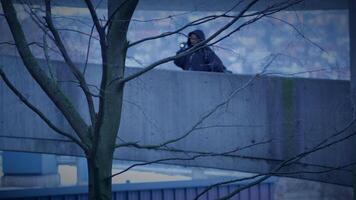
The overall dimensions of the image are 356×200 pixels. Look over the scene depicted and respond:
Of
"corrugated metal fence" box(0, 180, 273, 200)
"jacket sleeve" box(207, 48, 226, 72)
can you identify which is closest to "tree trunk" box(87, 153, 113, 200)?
"jacket sleeve" box(207, 48, 226, 72)

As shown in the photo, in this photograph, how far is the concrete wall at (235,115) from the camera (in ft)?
27.1

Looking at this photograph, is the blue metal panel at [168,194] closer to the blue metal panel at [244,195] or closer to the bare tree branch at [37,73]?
the blue metal panel at [244,195]

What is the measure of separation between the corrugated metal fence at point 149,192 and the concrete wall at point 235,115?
4.50 meters

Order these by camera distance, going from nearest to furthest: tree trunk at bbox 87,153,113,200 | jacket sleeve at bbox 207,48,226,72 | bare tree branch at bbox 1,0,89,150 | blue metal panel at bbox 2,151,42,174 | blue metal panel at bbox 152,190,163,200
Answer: tree trunk at bbox 87,153,113,200 < bare tree branch at bbox 1,0,89,150 < jacket sleeve at bbox 207,48,226,72 < blue metal panel at bbox 152,190,163,200 < blue metal panel at bbox 2,151,42,174

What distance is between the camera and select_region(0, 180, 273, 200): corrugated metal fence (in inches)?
503

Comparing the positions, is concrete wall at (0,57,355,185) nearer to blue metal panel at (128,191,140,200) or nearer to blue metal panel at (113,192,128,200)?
blue metal panel at (113,192,128,200)

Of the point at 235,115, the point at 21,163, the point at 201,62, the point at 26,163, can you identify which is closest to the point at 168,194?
the point at 26,163

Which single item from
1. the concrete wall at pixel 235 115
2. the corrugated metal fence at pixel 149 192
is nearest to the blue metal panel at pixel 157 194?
the corrugated metal fence at pixel 149 192

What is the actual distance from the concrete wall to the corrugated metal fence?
4.50 m

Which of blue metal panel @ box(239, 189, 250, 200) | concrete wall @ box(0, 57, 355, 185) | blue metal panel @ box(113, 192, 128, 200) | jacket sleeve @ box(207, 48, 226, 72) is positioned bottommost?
blue metal panel @ box(239, 189, 250, 200)

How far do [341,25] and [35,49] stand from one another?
18.2 feet

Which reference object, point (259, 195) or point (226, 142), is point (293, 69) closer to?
point (226, 142)

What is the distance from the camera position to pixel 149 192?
1397cm

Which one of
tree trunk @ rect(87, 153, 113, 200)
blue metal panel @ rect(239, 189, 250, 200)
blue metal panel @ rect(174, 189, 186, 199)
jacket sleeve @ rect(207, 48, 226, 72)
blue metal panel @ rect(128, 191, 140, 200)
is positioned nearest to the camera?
tree trunk @ rect(87, 153, 113, 200)
